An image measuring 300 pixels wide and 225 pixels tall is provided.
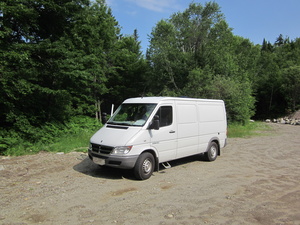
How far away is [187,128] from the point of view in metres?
7.88

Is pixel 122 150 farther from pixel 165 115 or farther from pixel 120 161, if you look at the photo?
pixel 165 115

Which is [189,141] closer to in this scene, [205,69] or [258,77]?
[205,69]

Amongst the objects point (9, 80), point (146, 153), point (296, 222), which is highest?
point (9, 80)

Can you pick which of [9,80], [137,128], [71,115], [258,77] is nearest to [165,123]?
[137,128]

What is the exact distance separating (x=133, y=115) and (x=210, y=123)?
3297 mm

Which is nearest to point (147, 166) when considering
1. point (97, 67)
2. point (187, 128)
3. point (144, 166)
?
point (144, 166)

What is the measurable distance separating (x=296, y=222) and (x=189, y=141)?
13.7ft

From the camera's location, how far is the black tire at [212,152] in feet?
29.3

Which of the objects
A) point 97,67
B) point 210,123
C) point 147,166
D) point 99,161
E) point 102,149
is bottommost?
point 147,166

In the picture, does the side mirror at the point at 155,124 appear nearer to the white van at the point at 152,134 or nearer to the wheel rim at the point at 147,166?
the white van at the point at 152,134

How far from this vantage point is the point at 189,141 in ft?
26.2

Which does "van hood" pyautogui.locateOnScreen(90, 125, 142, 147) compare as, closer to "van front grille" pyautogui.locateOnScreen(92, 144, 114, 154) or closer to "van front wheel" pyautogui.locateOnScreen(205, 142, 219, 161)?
"van front grille" pyautogui.locateOnScreen(92, 144, 114, 154)

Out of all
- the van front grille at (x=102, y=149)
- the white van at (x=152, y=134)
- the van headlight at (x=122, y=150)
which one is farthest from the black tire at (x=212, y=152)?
the van front grille at (x=102, y=149)

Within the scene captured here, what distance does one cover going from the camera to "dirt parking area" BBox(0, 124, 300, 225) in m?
4.24
